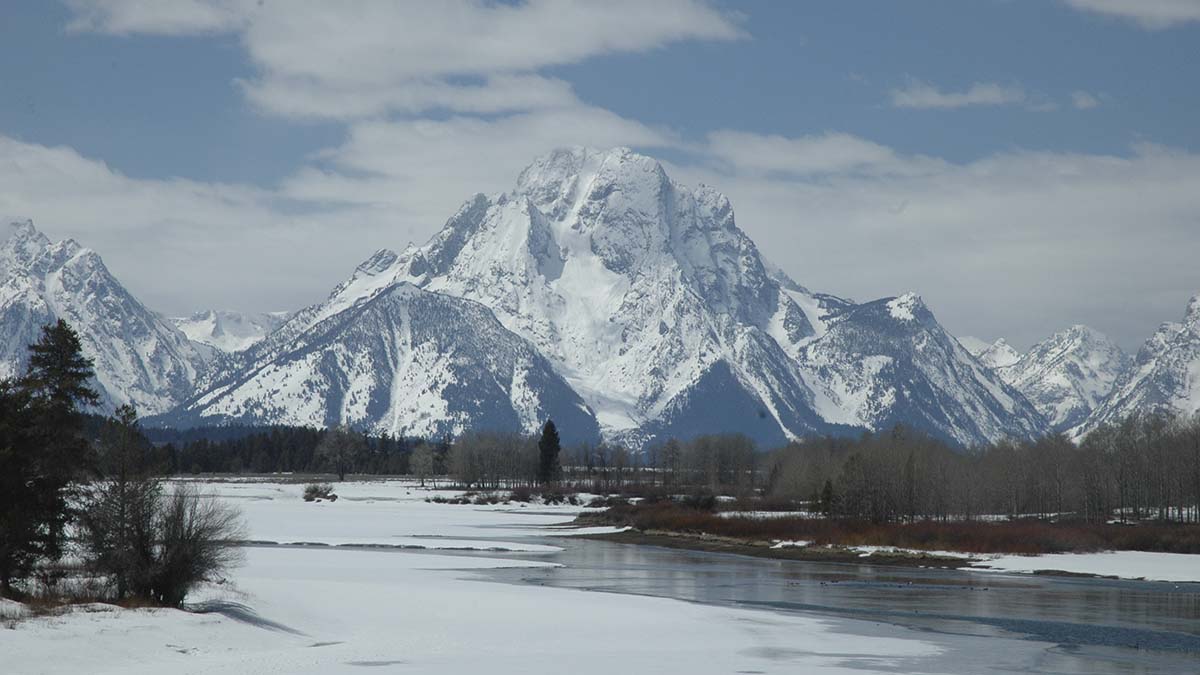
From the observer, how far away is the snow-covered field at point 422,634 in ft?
114

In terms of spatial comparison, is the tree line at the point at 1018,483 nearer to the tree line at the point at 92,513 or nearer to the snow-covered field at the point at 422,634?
the snow-covered field at the point at 422,634

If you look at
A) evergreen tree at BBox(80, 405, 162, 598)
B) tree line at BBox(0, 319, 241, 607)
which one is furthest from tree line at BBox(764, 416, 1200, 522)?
evergreen tree at BBox(80, 405, 162, 598)

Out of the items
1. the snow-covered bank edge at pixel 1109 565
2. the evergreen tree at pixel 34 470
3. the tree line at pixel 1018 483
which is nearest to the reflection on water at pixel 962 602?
the snow-covered bank edge at pixel 1109 565

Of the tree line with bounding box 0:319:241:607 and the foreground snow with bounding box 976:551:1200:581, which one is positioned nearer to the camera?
the tree line with bounding box 0:319:241:607

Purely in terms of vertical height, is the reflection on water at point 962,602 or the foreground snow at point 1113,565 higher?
the foreground snow at point 1113,565

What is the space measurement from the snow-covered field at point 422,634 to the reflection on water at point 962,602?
2930 mm

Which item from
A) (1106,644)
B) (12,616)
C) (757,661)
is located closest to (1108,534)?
(1106,644)

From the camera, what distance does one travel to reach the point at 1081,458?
163 m

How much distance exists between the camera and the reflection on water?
41.2 meters

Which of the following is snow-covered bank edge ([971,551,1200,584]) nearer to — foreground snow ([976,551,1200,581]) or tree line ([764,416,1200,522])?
foreground snow ([976,551,1200,581])

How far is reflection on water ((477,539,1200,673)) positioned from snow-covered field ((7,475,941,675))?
9.61 feet

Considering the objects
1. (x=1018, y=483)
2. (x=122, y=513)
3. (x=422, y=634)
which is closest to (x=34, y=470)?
(x=122, y=513)

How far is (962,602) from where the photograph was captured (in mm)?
58688

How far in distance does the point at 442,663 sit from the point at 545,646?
16.6ft
